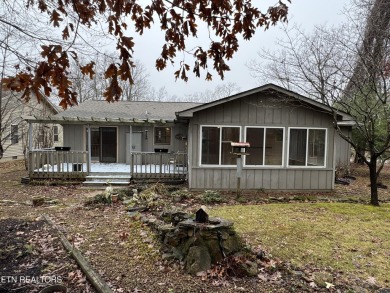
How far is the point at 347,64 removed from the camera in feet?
28.2

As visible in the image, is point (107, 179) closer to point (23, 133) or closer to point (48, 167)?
point (48, 167)

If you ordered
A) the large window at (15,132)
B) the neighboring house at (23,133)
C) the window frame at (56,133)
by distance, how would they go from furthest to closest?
the window frame at (56,133), the neighboring house at (23,133), the large window at (15,132)

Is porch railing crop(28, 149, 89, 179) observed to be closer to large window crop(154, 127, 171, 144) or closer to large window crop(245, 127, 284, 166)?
large window crop(154, 127, 171, 144)

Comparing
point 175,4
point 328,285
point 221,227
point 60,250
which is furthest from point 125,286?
point 175,4

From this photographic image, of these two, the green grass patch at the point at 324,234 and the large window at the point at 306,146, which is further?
the large window at the point at 306,146

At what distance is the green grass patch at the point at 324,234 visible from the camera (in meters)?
3.85

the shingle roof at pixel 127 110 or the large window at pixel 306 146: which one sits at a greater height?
the shingle roof at pixel 127 110

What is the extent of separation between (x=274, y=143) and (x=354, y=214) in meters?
3.79

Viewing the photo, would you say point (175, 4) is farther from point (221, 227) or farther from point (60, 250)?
point (60, 250)

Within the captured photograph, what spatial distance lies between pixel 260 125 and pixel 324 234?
5.25m

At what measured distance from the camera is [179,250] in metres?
3.90

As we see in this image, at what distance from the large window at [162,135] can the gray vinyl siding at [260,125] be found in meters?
5.34

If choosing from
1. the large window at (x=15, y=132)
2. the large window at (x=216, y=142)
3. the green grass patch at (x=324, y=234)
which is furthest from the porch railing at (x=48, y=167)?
the green grass patch at (x=324, y=234)

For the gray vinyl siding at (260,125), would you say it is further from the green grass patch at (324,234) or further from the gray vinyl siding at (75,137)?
the gray vinyl siding at (75,137)
